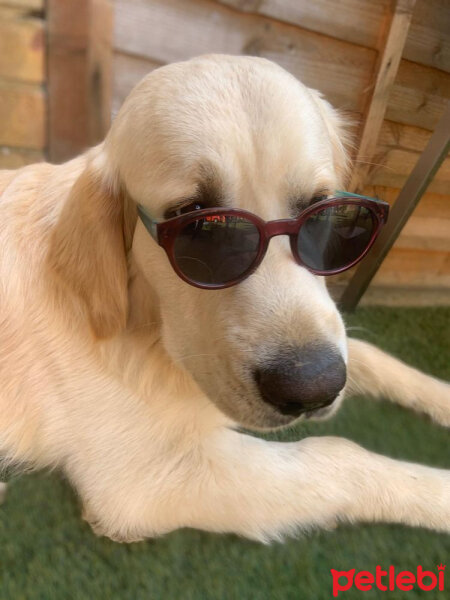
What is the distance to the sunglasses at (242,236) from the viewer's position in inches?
40.8

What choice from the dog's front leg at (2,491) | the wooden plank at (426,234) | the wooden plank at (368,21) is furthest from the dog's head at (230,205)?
the wooden plank at (426,234)

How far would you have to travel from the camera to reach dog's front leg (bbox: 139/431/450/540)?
4.37ft

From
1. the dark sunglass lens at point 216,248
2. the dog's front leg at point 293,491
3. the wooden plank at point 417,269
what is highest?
the dark sunglass lens at point 216,248

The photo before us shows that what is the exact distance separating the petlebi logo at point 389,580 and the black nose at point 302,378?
1.92ft

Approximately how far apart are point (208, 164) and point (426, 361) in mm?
1517

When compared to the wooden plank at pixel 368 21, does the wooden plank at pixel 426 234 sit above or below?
below

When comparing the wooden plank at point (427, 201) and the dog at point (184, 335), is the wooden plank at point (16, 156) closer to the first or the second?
the dog at point (184, 335)

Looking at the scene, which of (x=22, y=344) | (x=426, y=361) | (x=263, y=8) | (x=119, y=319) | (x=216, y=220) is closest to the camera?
(x=216, y=220)

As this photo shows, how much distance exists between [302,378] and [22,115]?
182 cm

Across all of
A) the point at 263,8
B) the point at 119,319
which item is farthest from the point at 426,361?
the point at 263,8

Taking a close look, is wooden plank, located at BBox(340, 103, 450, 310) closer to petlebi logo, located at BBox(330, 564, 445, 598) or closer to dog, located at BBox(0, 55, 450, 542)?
dog, located at BBox(0, 55, 450, 542)

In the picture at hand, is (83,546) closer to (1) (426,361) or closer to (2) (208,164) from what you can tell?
(2) (208,164)

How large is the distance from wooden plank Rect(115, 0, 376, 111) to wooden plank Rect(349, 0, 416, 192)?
0.07m

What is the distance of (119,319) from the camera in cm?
127
